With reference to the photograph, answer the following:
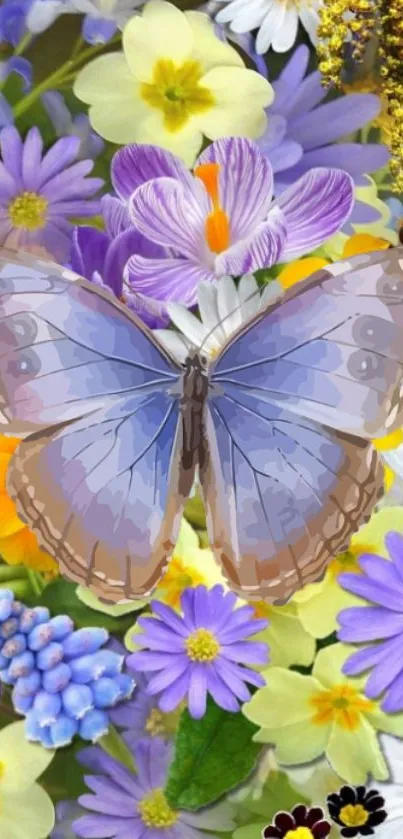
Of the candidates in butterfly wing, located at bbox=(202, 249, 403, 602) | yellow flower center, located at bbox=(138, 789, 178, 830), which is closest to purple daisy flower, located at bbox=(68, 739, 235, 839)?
yellow flower center, located at bbox=(138, 789, 178, 830)

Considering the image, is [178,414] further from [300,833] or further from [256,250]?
[300,833]

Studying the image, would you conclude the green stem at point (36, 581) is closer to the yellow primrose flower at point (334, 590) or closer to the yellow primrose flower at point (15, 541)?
the yellow primrose flower at point (15, 541)

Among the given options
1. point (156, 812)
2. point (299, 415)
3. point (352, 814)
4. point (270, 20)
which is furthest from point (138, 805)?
point (270, 20)

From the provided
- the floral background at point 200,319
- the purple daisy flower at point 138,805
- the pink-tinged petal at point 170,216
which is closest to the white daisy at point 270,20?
the floral background at point 200,319

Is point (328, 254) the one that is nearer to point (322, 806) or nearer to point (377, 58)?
point (377, 58)

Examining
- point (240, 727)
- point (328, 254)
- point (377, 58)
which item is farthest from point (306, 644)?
point (377, 58)

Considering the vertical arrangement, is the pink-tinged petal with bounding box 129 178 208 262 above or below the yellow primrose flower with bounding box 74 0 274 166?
below

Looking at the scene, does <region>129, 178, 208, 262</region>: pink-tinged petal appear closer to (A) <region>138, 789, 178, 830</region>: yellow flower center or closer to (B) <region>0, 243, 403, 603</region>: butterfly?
(B) <region>0, 243, 403, 603</region>: butterfly
